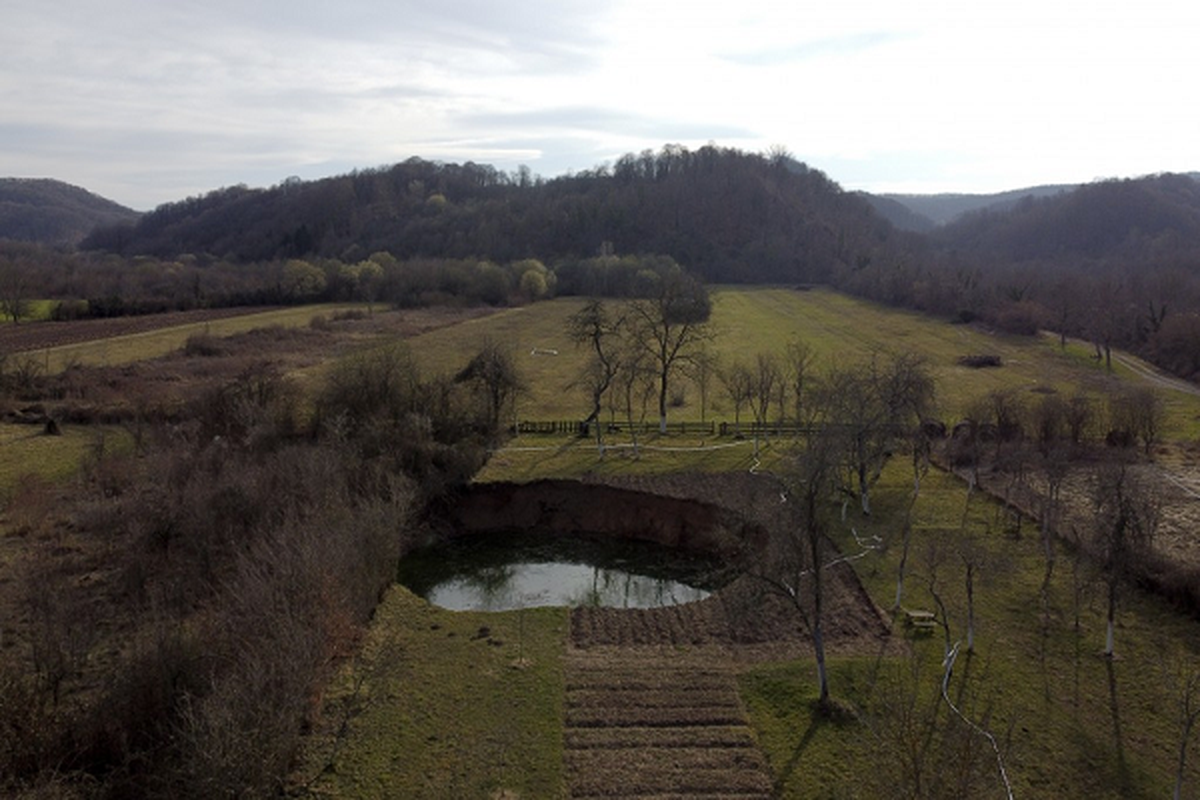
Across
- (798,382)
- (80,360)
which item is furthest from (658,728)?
(80,360)

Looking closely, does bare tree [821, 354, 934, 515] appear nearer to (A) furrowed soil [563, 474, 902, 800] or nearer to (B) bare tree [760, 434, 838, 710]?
(A) furrowed soil [563, 474, 902, 800]

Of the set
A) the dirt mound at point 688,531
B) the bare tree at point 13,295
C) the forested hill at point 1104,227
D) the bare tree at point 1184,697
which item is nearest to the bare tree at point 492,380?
the dirt mound at point 688,531

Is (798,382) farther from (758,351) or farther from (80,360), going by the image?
(80,360)

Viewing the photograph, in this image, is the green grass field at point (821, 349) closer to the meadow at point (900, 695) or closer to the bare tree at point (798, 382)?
the bare tree at point (798, 382)

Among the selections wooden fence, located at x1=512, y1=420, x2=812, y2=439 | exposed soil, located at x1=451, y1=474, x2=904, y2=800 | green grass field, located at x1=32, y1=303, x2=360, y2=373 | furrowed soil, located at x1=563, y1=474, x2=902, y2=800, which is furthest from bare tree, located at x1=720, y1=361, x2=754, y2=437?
green grass field, located at x1=32, y1=303, x2=360, y2=373

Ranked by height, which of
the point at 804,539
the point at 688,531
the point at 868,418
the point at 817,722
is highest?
the point at 868,418

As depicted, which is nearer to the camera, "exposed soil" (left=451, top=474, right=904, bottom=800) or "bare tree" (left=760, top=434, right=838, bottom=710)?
"exposed soil" (left=451, top=474, right=904, bottom=800)

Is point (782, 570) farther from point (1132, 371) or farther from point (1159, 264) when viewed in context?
point (1159, 264)
